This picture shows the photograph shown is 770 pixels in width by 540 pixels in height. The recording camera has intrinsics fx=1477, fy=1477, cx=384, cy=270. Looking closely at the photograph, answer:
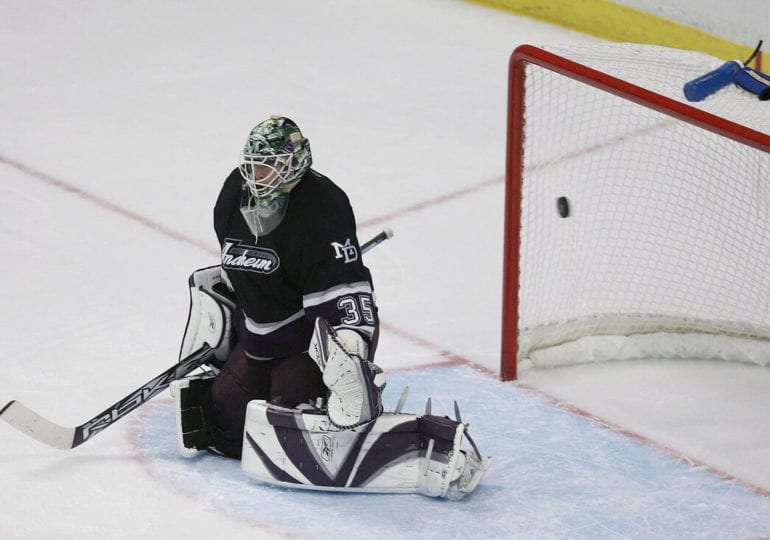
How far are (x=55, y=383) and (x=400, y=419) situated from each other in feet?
3.23

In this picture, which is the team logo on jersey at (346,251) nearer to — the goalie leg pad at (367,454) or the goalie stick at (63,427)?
the goalie leg pad at (367,454)

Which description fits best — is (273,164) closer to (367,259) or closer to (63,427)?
(63,427)

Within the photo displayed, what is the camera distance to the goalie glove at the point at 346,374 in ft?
9.40

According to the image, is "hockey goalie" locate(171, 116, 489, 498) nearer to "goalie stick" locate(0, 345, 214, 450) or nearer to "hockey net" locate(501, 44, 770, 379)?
"goalie stick" locate(0, 345, 214, 450)

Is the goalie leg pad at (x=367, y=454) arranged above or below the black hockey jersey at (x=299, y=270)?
below

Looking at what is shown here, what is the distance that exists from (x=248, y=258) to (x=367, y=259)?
1298 millimetres

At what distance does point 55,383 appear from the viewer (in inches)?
141

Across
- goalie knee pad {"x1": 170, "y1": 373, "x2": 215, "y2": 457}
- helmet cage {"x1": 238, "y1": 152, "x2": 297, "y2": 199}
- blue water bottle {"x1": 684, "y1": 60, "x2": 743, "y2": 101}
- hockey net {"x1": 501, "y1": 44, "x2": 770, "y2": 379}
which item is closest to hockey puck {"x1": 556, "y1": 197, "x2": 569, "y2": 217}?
hockey net {"x1": 501, "y1": 44, "x2": 770, "y2": 379}

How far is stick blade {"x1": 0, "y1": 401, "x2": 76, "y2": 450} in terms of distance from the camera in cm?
319

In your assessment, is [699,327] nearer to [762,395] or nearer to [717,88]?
[762,395]

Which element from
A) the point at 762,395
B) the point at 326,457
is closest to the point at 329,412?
the point at 326,457

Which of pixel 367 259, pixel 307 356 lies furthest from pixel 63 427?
pixel 367 259

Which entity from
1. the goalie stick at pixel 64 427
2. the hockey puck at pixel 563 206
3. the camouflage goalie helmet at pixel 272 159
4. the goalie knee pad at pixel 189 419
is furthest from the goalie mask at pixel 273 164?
the hockey puck at pixel 563 206

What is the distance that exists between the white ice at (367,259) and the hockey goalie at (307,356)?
66 mm
